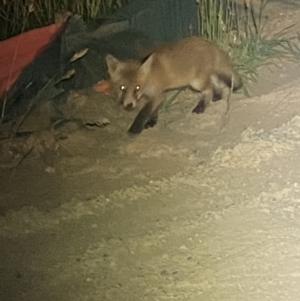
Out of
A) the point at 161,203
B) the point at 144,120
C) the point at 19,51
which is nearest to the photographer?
the point at 161,203

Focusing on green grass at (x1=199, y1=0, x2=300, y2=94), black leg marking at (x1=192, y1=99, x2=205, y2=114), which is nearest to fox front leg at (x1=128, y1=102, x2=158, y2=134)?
black leg marking at (x1=192, y1=99, x2=205, y2=114)

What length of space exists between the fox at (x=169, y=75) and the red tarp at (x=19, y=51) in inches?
6.9

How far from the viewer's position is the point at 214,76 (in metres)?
1.99

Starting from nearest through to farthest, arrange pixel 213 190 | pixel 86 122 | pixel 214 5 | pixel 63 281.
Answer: pixel 63 281, pixel 213 190, pixel 86 122, pixel 214 5

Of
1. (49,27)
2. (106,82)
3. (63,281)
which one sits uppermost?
(49,27)

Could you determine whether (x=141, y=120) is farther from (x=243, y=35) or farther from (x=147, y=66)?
(x=243, y=35)

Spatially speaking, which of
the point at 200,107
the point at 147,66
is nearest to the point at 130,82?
the point at 147,66

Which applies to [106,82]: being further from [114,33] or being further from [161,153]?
[161,153]

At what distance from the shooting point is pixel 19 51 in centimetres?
203

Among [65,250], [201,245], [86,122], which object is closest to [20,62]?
[86,122]

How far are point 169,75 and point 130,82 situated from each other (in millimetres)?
109

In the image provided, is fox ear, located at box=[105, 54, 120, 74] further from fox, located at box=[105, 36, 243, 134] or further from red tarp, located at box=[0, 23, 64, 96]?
red tarp, located at box=[0, 23, 64, 96]

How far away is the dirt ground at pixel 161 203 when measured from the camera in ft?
5.14

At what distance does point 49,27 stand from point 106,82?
0.68ft
